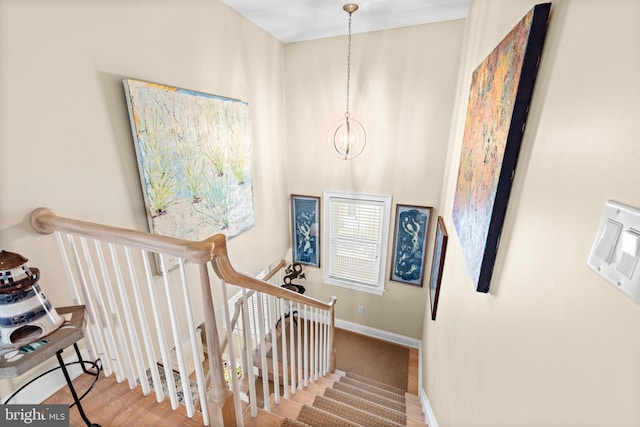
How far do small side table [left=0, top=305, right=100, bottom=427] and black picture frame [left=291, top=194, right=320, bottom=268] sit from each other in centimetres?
295

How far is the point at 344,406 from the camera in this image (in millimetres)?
2352

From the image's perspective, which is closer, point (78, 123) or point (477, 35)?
point (78, 123)

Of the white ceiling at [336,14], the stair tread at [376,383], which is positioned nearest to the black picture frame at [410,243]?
the stair tread at [376,383]

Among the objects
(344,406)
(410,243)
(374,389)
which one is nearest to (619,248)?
(344,406)

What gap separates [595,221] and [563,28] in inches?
21.9

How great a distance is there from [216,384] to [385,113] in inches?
125

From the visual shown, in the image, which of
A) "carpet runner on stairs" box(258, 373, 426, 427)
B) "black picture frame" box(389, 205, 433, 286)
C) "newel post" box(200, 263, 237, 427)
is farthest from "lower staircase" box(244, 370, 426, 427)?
"black picture frame" box(389, 205, 433, 286)

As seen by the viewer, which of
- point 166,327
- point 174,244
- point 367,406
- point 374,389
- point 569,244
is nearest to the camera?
point 569,244

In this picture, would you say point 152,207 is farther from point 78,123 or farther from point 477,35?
point 477,35

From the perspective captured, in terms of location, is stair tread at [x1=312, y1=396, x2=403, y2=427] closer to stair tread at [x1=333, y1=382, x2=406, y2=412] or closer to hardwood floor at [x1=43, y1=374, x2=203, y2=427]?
stair tread at [x1=333, y1=382, x2=406, y2=412]

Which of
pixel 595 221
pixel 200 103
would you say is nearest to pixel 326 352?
pixel 200 103

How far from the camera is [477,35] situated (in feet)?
6.55

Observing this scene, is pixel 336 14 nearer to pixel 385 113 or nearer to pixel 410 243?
pixel 385 113

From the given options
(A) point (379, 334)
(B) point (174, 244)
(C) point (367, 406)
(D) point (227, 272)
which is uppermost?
(B) point (174, 244)
